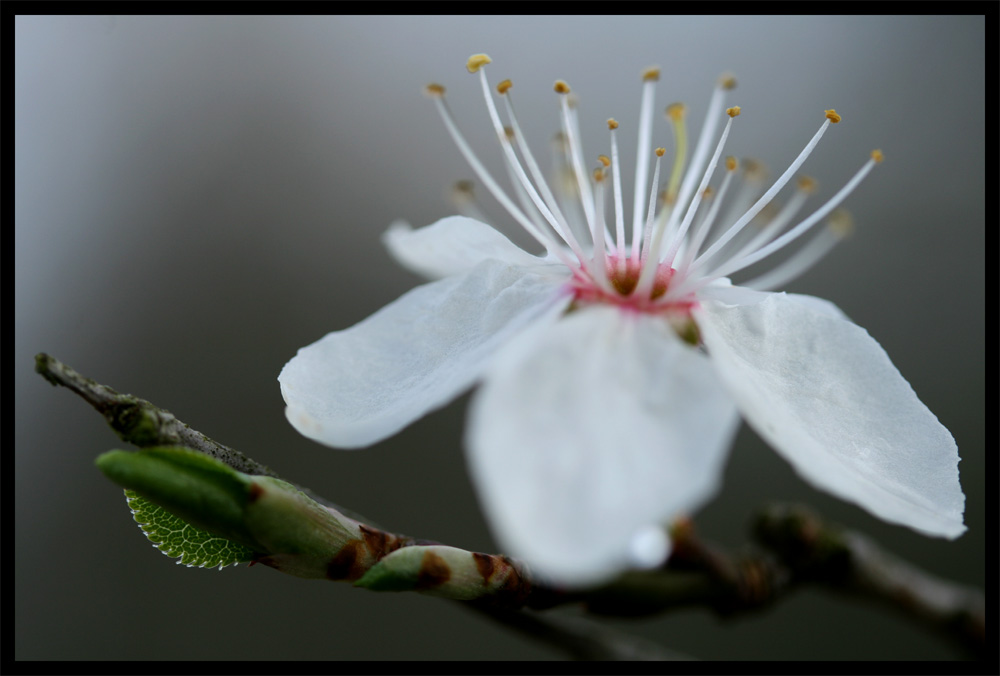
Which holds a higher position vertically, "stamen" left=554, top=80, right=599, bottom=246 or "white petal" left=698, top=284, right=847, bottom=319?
"stamen" left=554, top=80, right=599, bottom=246

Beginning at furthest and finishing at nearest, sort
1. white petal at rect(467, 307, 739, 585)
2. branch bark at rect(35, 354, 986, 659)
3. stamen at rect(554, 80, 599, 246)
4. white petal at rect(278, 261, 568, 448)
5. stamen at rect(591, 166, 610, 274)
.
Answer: stamen at rect(554, 80, 599, 246), stamen at rect(591, 166, 610, 274), white petal at rect(278, 261, 568, 448), branch bark at rect(35, 354, 986, 659), white petal at rect(467, 307, 739, 585)

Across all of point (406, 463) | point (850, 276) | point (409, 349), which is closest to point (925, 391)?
point (850, 276)

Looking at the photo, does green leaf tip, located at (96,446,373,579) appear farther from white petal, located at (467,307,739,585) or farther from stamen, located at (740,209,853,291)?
stamen, located at (740,209,853,291)

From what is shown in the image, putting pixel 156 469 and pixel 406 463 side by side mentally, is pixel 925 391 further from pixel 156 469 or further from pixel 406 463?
pixel 156 469

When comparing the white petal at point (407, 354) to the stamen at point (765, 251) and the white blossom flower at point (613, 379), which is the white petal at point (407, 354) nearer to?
the white blossom flower at point (613, 379)

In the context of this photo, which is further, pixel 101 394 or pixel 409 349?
pixel 409 349

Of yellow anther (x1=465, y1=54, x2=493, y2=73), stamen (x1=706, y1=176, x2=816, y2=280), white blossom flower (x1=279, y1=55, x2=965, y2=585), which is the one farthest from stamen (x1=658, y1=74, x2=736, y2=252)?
yellow anther (x1=465, y1=54, x2=493, y2=73)

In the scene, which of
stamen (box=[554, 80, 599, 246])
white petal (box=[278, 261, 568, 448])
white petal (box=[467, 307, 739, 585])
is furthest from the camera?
stamen (box=[554, 80, 599, 246])

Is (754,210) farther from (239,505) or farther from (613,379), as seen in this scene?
(239,505)
